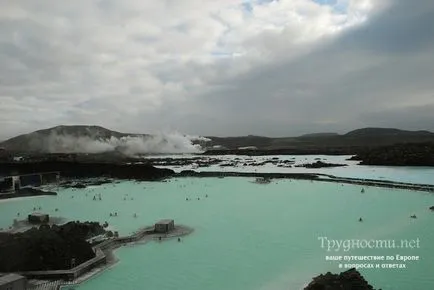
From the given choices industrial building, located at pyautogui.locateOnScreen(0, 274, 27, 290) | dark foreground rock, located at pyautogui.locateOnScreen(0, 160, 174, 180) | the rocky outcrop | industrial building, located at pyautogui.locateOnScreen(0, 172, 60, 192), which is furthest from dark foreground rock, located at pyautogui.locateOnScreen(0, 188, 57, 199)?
the rocky outcrop

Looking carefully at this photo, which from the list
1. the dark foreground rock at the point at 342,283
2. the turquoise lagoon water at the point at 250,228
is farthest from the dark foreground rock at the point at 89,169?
the dark foreground rock at the point at 342,283

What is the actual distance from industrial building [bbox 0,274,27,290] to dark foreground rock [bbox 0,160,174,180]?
27516 mm

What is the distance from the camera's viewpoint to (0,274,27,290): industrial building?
8.77 meters

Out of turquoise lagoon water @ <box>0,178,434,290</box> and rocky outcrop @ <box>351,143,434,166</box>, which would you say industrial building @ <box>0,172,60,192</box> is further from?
rocky outcrop @ <box>351,143,434,166</box>

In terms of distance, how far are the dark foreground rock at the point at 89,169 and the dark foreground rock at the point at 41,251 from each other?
24884 mm

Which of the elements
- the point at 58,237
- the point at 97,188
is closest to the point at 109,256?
the point at 58,237

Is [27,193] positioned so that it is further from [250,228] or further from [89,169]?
[250,228]

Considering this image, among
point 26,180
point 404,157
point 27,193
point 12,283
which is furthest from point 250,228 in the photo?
point 404,157

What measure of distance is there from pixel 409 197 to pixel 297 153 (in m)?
48.3

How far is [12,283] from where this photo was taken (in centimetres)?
897

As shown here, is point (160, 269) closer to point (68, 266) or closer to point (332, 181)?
point (68, 266)

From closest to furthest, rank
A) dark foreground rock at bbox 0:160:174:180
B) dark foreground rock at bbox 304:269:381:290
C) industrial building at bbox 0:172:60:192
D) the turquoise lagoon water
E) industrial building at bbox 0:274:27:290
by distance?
dark foreground rock at bbox 304:269:381:290 < industrial building at bbox 0:274:27:290 < the turquoise lagoon water < industrial building at bbox 0:172:60:192 < dark foreground rock at bbox 0:160:174:180

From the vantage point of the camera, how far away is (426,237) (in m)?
14.3

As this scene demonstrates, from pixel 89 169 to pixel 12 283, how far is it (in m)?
31.7
